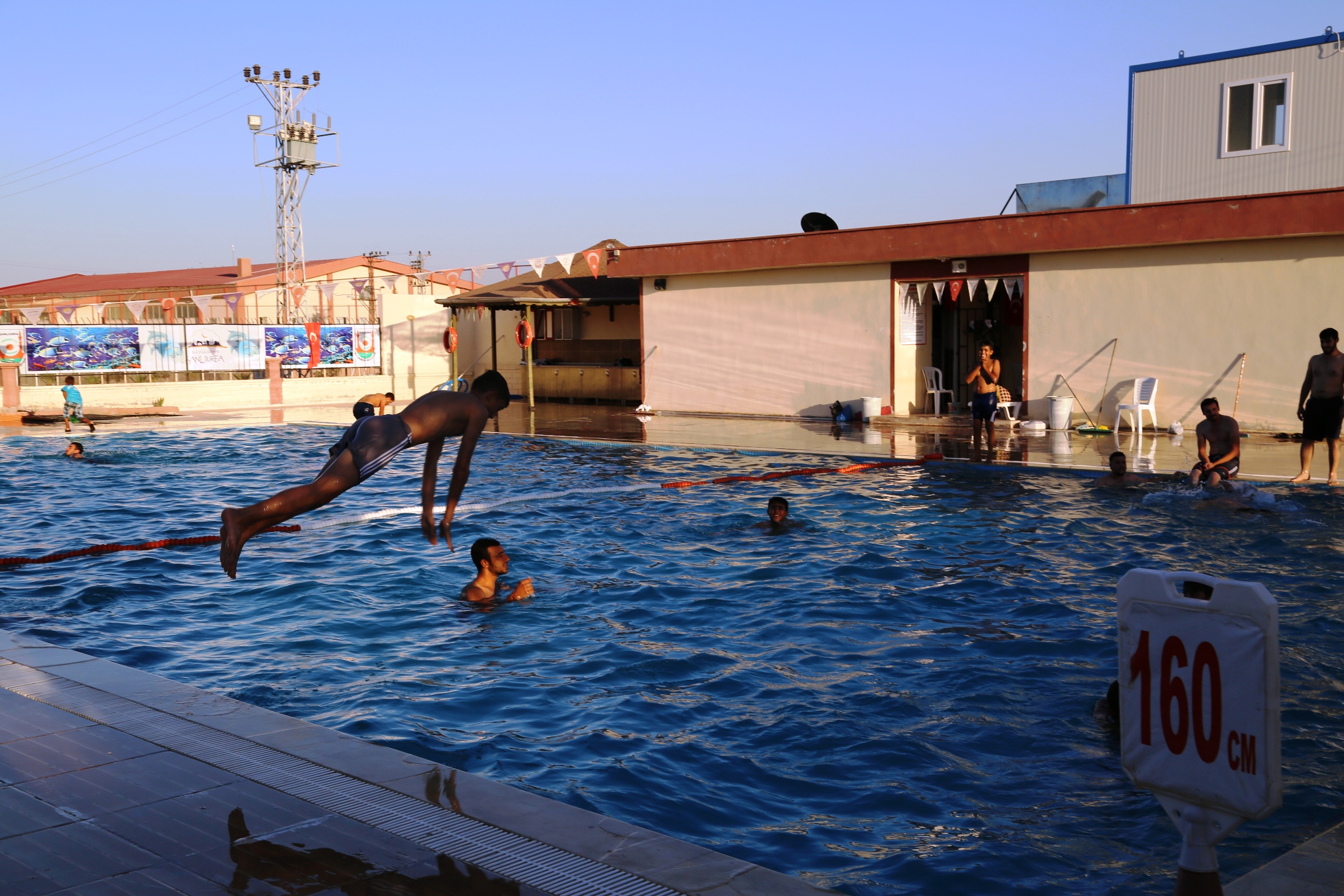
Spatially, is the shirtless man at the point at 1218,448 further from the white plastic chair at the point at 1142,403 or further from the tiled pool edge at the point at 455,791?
the tiled pool edge at the point at 455,791

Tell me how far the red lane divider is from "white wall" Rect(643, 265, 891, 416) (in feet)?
41.6

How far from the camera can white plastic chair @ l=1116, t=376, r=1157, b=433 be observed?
16.9 meters

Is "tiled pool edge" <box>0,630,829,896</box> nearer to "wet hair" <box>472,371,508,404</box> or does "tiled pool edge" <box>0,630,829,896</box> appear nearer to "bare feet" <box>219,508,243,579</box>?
"bare feet" <box>219,508,243,579</box>

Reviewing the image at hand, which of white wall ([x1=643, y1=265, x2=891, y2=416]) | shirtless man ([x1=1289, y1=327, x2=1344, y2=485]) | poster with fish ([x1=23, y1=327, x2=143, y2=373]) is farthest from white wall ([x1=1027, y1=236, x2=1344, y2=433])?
poster with fish ([x1=23, y1=327, x2=143, y2=373])

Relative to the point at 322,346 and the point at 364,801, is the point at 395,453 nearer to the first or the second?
the point at 364,801

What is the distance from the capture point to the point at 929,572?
9.44m

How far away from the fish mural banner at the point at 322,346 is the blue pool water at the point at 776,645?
14738mm

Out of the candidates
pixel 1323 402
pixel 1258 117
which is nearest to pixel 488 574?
pixel 1323 402

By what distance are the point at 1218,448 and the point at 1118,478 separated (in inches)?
45.3

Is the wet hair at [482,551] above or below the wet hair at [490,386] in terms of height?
below

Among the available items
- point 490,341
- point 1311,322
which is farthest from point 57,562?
point 490,341

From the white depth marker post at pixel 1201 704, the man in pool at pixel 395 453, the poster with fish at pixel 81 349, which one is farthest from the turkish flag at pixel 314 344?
the white depth marker post at pixel 1201 704

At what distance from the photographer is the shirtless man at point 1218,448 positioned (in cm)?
1111

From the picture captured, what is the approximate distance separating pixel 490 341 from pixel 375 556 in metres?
22.1
